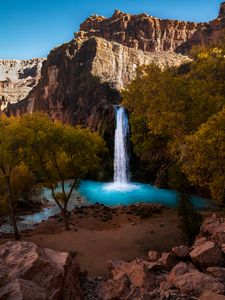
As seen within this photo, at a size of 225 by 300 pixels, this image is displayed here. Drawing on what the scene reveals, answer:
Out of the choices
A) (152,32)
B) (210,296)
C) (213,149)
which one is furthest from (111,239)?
(152,32)

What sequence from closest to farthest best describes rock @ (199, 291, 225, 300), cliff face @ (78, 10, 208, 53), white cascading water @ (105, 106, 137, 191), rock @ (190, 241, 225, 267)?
rock @ (199, 291, 225, 300) < rock @ (190, 241, 225, 267) < white cascading water @ (105, 106, 137, 191) < cliff face @ (78, 10, 208, 53)

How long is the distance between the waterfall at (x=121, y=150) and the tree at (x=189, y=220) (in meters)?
37.5

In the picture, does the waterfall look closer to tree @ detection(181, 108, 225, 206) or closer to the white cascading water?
the white cascading water

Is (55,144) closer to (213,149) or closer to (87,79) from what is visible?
(213,149)

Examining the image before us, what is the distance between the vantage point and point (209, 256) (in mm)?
10508

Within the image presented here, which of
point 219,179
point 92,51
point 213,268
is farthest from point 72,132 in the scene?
point 92,51

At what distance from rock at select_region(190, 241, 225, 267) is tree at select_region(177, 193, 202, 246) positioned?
705 cm

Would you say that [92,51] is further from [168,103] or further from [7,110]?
[168,103]

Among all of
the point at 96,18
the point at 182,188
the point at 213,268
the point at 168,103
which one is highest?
the point at 96,18

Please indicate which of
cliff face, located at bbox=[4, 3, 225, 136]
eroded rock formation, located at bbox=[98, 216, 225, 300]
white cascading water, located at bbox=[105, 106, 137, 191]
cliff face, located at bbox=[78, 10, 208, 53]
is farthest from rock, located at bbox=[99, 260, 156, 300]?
cliff face, located at bbox=[78, 10, 208, 53]

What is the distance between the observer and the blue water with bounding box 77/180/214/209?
129 ft

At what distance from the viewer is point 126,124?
61906mm

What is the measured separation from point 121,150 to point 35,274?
1983 inches

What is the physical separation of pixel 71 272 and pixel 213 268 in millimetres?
4836
